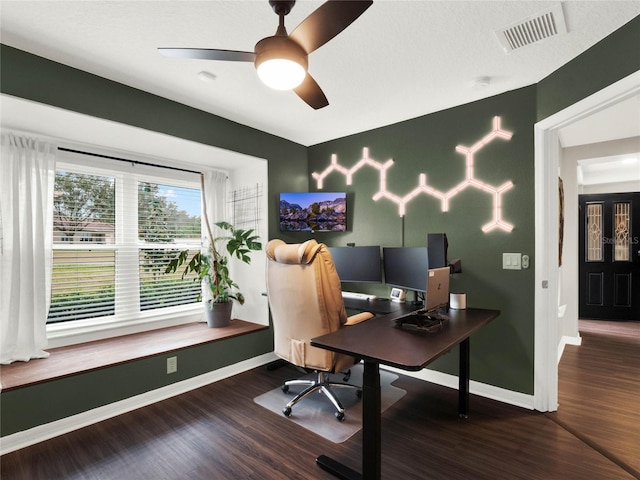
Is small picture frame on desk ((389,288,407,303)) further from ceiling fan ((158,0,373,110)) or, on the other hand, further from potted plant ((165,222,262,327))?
ceiling fan ((158,0,373,110))

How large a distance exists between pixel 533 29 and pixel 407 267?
1.82 meters

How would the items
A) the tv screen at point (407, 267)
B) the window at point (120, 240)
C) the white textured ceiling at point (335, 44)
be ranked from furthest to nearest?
the window at point (120, 240) → the tv screen at point (407, 267) → the white textured ceiling at point (335, 44)

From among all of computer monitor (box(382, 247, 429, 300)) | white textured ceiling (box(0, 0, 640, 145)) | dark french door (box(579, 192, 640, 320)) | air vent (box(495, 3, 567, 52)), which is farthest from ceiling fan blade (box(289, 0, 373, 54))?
dark french door (box(579, 192, 640, 320))

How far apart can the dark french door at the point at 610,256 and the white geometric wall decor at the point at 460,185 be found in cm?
397

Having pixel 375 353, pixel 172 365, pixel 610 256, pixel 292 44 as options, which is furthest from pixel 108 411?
pixel 610 256

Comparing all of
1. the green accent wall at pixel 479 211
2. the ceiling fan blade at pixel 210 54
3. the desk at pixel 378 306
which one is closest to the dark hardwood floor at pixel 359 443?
the green accent wall at pixel 479 211

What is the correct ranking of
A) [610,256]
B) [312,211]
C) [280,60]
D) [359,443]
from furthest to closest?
[610,256] < [312,211] < [359,443] < [280,60]

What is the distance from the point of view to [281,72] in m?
1.52

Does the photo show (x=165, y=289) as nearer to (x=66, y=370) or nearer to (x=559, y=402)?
(x=66, y=370)

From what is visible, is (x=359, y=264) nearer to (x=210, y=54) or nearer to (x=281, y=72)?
(x=281, y=72)

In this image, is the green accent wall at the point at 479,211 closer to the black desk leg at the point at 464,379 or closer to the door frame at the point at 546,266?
the door frame at the point at 546,266

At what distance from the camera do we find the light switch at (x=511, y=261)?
8.59ft

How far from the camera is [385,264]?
3205mm

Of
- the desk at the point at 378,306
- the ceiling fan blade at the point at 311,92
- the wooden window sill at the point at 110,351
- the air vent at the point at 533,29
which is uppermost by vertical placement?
the air vent at the point at 533,29
